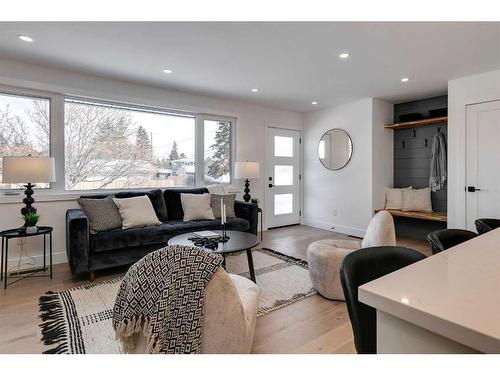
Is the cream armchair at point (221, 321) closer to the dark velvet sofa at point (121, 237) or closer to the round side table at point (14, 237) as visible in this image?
the dark velvet sofa at point (121, 237)

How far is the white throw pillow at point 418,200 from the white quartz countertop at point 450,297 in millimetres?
3903

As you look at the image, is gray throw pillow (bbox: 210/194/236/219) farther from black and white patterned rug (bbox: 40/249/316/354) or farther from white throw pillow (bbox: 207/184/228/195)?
black and white patterned rug (bbox: 40/249/316/354)

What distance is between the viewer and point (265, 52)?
2908 mm

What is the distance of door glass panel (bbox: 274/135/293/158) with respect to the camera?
561cm

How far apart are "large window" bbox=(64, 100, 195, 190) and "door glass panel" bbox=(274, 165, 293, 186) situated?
1.78 metres

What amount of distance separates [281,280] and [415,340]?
90.6 inches

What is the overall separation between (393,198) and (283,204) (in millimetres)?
2027

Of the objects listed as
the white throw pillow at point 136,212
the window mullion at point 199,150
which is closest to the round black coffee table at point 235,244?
the white throw pillow at point 136,212

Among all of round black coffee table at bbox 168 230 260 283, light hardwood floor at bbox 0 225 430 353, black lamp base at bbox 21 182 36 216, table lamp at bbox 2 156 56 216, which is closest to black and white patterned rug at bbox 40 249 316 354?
light hardwood floor at bbox 0 225 430 353

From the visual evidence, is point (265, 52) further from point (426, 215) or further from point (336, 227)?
point (336, 227)

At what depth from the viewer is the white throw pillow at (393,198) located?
15.6ft

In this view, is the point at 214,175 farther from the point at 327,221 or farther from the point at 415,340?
the point at 415,340

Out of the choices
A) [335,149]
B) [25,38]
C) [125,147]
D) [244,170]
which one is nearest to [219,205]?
[244,170]

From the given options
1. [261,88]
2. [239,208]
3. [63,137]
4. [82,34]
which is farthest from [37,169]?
[261,88]
